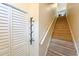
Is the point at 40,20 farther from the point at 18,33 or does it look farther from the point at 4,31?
the point at 4,31

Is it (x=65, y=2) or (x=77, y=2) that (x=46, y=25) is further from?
(x=77, y=2)

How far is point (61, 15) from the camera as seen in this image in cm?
146

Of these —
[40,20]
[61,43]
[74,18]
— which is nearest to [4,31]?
[40,20]

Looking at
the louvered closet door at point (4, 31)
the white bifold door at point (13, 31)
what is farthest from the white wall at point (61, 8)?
the louvered closet door at point (4, 31)

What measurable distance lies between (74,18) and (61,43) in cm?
41

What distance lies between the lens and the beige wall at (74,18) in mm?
1495

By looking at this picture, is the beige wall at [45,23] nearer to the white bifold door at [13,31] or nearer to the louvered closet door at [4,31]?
the white bifold door at [13,31]

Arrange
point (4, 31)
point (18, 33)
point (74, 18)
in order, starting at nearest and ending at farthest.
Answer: point (4, 31)
point (18, 33)
point (74, 18)

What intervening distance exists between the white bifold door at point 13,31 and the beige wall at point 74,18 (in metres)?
0.52

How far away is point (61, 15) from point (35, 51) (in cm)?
50

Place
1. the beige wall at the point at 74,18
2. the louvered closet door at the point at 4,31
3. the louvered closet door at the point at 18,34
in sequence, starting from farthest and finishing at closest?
the beige wall at the point at 74,18, the louvered closet door at the point at 18,34, the louvered closet door at the point at 4,31

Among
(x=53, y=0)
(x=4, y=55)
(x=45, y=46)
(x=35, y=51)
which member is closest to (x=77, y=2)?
(x=53, y=0)

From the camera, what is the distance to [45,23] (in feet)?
Answer: 4.75

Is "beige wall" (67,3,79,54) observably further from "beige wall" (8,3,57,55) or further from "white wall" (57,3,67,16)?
"beige wall" (8,3,57,55)
